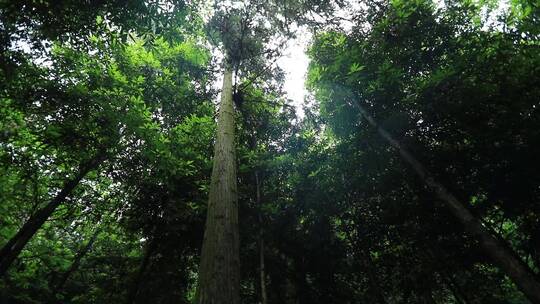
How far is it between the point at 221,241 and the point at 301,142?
8038 mm

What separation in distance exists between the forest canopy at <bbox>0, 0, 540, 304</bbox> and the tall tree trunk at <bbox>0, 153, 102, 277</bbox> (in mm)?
45

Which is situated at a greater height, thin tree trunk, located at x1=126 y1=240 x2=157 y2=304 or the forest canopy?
the forest canopy

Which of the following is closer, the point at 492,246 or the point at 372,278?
the point at 492,246

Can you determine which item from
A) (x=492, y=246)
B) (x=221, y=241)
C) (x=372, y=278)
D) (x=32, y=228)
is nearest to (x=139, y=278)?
(x=32, y=228)

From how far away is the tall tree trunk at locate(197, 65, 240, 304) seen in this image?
9.71ft

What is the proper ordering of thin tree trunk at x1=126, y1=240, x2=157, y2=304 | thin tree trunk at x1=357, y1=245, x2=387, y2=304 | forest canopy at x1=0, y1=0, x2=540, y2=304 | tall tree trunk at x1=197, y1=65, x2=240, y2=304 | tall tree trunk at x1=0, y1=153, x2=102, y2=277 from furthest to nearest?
thin tree trunk at x1=357, y1=245, x2=387, y2=304 → tall tree trunk at x1=0, y1=153, x2=102, y2=277 → thin tree trunk at x1=126, y1=240, x2=157, y2=304 → forest canopy at x1=0, y1=0, x2=540, y2=304 → tall tree trunk at x1=197, y1=65, x2=240, y2=304

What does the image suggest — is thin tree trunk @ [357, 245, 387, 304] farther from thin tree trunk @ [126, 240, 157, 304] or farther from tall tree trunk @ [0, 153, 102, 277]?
tall tree trunk @ [0, 153, 102, 277]

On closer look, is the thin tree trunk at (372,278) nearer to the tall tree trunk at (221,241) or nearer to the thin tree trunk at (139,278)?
the thin tree trunk at (139,278)

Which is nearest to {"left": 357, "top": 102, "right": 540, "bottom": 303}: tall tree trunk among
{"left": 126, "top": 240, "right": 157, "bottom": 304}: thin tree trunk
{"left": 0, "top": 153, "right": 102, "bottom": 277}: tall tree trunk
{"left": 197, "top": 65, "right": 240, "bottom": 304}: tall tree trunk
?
{"left": 197, "top": 65, "right": 240, "bottom": 304}: tall tree trunk

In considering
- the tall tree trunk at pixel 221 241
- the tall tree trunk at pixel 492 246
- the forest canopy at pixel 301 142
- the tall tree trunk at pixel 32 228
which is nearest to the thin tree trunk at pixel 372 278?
the forest canopy at pixel 301 142

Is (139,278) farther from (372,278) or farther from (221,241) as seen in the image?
(372,278)

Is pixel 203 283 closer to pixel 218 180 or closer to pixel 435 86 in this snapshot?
pixel 218 180

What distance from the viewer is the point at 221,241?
3.47 meters

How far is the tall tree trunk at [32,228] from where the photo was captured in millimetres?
8109
